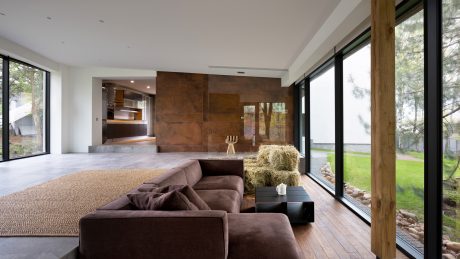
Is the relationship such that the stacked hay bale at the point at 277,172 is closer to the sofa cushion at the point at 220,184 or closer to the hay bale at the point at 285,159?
the hay bale at the point at 285,159

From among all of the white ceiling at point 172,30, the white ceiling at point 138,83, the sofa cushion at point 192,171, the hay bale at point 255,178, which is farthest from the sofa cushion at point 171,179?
the white ceiling at point 138,83

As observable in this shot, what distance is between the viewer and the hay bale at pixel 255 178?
14.4ft

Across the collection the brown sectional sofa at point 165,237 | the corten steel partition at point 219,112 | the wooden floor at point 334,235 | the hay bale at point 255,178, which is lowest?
the wooden floor at point 334,235

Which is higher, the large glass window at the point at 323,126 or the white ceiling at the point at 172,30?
the white ceiling at the point at 172,30

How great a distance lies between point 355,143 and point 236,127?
17.8ft

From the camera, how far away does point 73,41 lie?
245 inches

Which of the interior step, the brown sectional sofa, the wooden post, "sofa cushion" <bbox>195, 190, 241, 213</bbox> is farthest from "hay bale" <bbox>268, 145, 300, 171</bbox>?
the interior step

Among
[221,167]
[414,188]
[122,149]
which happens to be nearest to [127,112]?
[122,149]

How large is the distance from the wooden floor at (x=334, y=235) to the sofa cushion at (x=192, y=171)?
0.86m

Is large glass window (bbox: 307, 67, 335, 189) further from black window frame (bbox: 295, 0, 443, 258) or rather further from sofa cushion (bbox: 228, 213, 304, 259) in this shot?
sofa cushion (bbox: 228, 213, 304, 259)

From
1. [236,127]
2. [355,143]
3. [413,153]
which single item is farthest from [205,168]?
[236,127]

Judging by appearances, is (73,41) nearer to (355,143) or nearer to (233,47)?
(233,47)

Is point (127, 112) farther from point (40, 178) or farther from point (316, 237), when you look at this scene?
point (316, 237)

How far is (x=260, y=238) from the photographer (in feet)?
5.63
